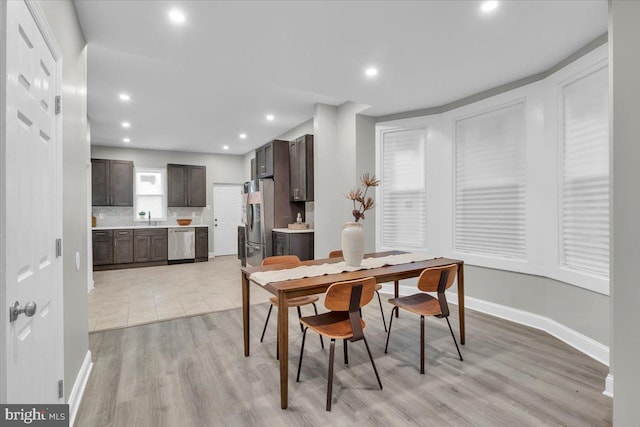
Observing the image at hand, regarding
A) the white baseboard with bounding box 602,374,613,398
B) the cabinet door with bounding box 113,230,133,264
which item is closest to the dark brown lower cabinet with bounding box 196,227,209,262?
the cabinet door with bounding box 113,230,133,264

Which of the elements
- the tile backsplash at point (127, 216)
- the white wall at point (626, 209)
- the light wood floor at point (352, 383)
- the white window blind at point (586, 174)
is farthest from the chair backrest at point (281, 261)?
the tile backsplash at point (127, 216)

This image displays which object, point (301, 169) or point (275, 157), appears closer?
point (301, 169)

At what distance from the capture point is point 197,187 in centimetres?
823

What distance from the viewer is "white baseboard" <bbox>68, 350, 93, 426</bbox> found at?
189 cm

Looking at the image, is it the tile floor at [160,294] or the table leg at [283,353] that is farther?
the tile floor at [160,294]

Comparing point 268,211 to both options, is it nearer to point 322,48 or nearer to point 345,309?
point 322,48

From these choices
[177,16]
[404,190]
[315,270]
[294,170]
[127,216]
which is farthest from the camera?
[127,216]

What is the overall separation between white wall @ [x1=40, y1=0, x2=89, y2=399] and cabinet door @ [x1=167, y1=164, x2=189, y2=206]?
5.66 m

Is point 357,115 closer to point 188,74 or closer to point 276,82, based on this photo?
point 276,82

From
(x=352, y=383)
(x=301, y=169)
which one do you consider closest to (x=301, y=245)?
(x=301, y=169)

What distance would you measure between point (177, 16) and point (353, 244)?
229 cm

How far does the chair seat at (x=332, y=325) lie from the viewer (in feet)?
6.88

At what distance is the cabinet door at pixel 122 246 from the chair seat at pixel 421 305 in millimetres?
6547

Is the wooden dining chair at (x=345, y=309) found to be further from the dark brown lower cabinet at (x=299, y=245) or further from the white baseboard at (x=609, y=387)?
the dark brown lower cabinet at (x=299, y=245)
